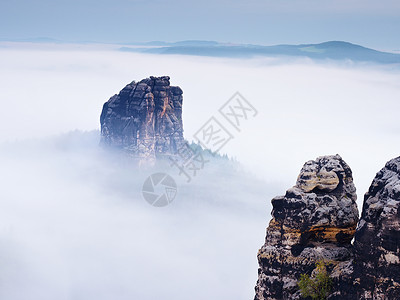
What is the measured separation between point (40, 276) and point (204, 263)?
48.6 meters

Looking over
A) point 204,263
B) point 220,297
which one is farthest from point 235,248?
point 220,297

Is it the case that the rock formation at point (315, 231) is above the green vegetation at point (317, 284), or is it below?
above

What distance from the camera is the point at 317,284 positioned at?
34844mm

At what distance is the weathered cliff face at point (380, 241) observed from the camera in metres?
29.9

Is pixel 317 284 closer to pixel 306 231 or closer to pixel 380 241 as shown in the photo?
pixel 306 231

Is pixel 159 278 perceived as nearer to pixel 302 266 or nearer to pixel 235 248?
pixel 235 248

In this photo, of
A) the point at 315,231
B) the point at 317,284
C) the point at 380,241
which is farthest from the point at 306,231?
the point at 380,241

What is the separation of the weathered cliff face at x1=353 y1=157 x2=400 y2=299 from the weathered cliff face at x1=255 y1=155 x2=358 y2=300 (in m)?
A: 4.05

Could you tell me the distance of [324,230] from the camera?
36594 millimetres

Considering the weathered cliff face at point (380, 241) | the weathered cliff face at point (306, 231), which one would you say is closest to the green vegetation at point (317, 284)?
the weathered cliff face at point (306, 231)

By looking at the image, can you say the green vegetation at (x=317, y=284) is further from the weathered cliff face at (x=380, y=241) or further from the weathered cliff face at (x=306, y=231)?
the weathered cliff face at (x=380, y=241)

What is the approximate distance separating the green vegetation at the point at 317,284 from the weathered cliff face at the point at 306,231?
47cm

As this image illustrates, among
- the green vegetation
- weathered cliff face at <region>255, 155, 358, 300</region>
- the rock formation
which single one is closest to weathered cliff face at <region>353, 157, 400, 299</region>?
the rock formation

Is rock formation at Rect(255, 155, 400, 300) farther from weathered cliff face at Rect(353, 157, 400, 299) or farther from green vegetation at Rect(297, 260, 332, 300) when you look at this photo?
green vegetation at Rect(297, 260, 332, 300)
